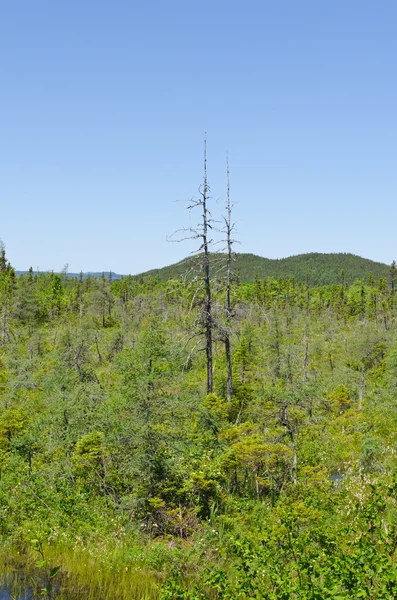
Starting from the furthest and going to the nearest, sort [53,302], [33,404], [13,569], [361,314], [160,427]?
[361,314] < [53,302] < [33,404] < [160,427] < [13,569]

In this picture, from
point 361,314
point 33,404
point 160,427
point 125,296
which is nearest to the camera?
point 160,427

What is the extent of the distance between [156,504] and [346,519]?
430 centimetres

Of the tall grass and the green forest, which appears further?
the tall grass

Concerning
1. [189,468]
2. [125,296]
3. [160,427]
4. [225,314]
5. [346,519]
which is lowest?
[346,519]

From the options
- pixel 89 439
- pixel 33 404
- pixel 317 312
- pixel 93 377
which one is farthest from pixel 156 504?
pixel 317 312

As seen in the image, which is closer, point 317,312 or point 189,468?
point 189,468

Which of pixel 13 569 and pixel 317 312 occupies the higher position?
pixel 317 312

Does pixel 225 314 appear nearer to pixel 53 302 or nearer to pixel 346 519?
pixel 346 519

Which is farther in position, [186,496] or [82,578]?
[186,496]

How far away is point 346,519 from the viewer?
32.6 feet

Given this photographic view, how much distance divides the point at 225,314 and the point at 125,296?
9285cm

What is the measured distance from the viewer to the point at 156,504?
9.79 m

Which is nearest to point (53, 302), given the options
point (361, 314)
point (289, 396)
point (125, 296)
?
point (125, 296)

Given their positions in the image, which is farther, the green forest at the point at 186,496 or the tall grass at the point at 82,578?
the tall grass at the point at 82,578
